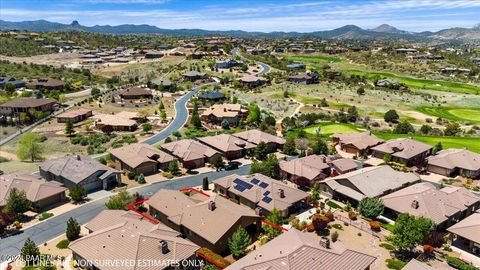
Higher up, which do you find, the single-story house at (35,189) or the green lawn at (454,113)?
the single-story house at (35,189)

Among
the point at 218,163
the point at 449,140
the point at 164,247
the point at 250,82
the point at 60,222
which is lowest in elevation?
the point at 60,222

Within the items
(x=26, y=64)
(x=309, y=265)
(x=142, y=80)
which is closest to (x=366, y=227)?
(x=309, y=265)

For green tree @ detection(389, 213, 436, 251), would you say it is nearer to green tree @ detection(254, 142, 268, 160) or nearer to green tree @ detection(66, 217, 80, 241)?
green tree @ detection(254, 142, 268, 160)

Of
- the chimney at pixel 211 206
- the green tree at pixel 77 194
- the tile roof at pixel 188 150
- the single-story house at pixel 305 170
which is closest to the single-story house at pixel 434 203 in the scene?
the single-story house at pixel 305 170

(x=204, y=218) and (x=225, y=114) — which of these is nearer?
(x=204, y=218)

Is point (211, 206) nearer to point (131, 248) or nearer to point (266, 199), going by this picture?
point (266, 199)

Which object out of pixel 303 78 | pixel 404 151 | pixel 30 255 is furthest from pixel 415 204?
pixel 303 78

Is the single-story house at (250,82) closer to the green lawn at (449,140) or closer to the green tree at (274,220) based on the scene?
the green lawn at (449,140)
